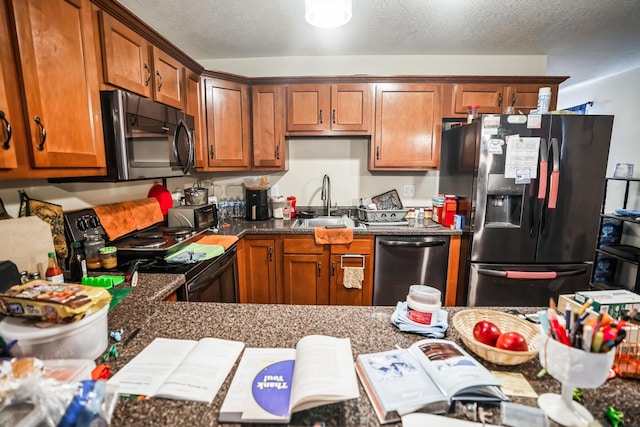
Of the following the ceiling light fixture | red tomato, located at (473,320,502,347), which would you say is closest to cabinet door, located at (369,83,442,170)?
the ceiling light fixture

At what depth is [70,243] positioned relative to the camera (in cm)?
151

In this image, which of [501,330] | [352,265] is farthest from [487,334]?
[352,265]

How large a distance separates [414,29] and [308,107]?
1050 millimetres

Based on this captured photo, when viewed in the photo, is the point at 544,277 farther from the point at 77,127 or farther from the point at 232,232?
the point at 77,127

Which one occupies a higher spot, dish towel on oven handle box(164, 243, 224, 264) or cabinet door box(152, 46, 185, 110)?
cabinet door box(152, 46, 185, 110)

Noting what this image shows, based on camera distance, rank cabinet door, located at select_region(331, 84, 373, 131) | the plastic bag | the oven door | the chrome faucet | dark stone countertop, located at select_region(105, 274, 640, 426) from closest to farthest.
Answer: the plastic bag, dark stone countertop, located at select_region(105, 274, 640, 426), the oven door, cabinet door, located at select_region(331, 84, 373, 131), the chrome faucet

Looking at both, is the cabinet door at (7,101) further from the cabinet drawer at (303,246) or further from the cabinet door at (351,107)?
the cabinet door at (351,107)

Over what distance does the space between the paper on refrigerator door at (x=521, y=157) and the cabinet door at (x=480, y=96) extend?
667 millimetres

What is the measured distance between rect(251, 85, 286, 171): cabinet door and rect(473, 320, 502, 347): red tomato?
2.21 metres

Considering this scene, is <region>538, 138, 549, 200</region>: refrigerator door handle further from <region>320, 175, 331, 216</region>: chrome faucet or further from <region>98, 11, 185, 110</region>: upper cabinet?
<region>98, 11, 185, 110</region>: upper cabinet

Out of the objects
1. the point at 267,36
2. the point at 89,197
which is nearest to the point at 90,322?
the point at 89,197

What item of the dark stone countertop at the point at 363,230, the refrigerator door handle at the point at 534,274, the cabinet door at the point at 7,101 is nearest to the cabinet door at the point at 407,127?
the dark stone countertop at the point at 363,230

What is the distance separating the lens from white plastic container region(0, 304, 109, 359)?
2.33 feet

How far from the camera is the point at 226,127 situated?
2582mm
